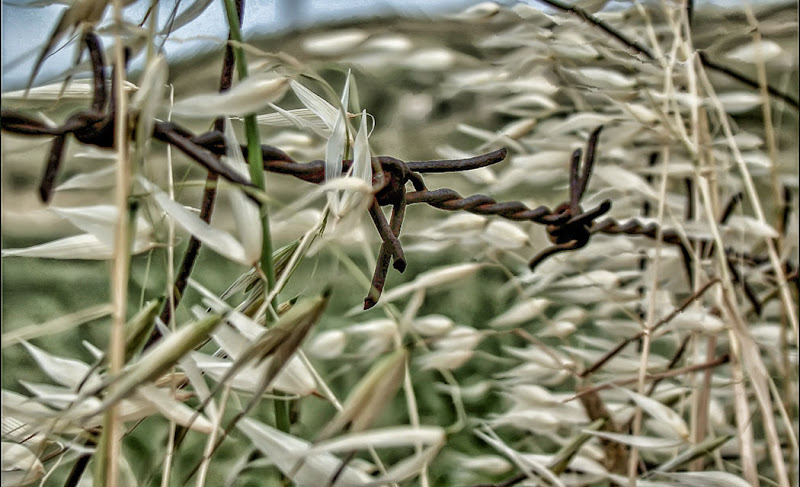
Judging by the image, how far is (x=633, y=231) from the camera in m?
0.33

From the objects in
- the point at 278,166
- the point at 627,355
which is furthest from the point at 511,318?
the point at 278,166

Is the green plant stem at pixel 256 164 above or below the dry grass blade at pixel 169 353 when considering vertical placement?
above

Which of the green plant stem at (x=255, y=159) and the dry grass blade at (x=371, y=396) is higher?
the green plant stem at (x=255, y=159)

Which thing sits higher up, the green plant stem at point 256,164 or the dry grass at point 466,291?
the green plant stem at point 256,164

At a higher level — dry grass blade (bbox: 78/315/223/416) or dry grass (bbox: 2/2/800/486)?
dry grass blade (bbox: 78/315/223/416)

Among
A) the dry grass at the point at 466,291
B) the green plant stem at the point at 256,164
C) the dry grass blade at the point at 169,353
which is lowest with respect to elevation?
the dry grass at the point at 466,291

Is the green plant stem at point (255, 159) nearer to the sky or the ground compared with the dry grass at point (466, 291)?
nearer to the sky

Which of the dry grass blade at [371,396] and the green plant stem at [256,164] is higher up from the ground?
the green plant stem at [256,164]

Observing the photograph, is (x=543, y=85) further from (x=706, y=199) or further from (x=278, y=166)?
(x=278, y=166)

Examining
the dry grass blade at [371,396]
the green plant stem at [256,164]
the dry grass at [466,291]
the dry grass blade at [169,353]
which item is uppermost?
the green plant stem at [256,164]

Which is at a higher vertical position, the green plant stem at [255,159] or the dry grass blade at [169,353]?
the green plant stem at [255,159]

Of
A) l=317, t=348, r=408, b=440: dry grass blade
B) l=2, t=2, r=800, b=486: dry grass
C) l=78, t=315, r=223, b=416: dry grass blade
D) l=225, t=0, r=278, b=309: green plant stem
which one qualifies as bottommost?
l=2, t=2, r=800, b=486: dry grass

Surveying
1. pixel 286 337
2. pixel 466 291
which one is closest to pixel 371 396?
pixel 286 337

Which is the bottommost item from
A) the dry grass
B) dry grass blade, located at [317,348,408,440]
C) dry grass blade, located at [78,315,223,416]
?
the dry grass
